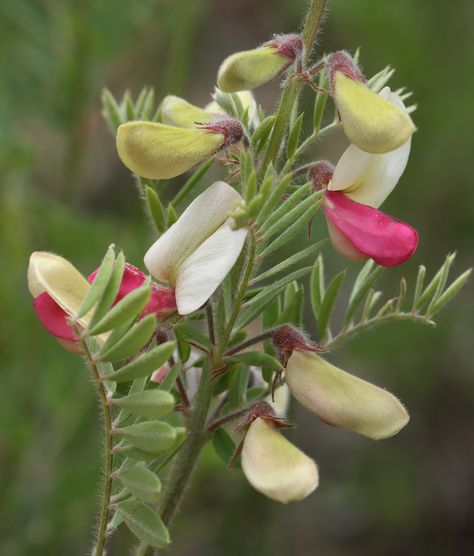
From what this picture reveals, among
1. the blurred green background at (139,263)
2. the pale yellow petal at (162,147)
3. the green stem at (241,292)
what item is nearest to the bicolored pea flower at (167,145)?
the pale yellow petal at (162,147)

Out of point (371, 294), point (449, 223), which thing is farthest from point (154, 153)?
point (449, 223)

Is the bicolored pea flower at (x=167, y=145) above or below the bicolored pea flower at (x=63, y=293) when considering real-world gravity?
above

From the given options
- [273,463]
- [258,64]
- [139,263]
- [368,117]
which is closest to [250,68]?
[258,64]

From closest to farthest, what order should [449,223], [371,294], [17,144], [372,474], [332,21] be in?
1. [371,294]
2. [17,144]
3. [372,474]
4. [449,223]
5. [332,21]

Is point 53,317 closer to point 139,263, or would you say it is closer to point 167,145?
point 167,145

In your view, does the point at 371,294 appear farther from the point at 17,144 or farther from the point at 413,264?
the point at 413,264

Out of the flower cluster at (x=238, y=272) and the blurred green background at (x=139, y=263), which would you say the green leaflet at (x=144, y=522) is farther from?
the blurred green background at (x=139, y=263)
